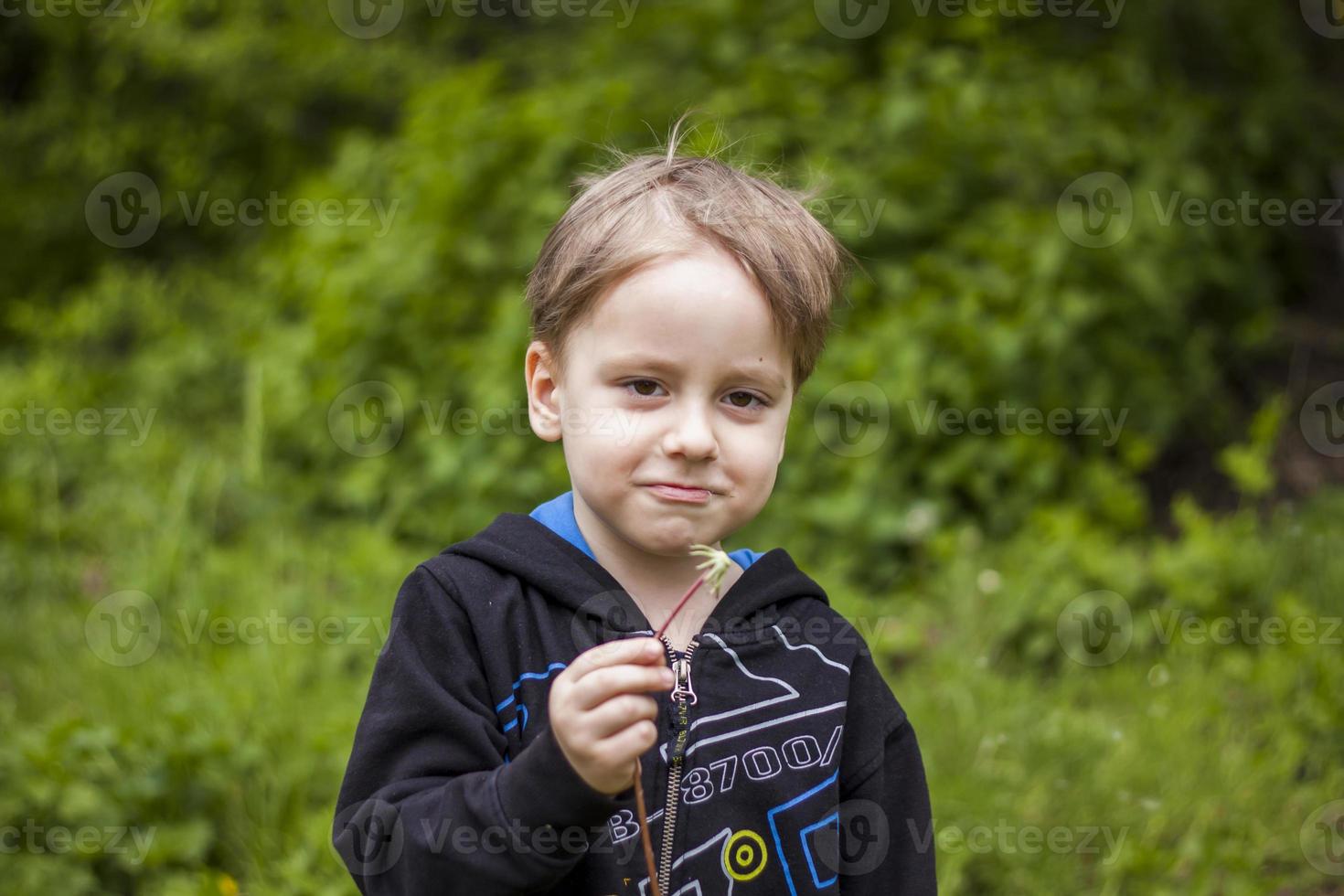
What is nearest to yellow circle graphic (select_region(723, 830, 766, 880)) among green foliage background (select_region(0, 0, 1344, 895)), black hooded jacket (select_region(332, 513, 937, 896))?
black hooded jacket (select_region(332, 513, 937, 896))

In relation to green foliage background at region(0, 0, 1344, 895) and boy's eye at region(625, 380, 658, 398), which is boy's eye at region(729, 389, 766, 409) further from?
green foliage background at region(0, 0, 1344, 895)

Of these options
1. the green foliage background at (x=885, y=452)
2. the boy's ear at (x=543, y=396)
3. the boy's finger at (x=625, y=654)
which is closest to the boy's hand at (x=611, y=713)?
the boy's finger at (x=625, y=654)

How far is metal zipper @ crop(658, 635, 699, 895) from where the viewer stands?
1550mm

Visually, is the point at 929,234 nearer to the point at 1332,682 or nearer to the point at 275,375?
the point at 1332,682

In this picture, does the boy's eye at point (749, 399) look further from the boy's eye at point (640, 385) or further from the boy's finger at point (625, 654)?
the boy's finger at point (625, 654)

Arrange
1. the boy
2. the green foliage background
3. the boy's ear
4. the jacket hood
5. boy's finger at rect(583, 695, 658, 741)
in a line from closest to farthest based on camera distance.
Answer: boy's finger at rect(583, 695, 658, 741) < the boy < the jacket hood < the boy's ear < the green foliage background

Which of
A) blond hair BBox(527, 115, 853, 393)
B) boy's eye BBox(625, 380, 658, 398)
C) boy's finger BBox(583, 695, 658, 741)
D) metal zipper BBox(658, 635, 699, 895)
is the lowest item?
metal zipper BBox(658, 635, 699, 895)

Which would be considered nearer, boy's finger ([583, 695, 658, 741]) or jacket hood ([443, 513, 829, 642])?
boy's finger ([583, 695, 658, 741])

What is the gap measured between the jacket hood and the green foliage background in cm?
127

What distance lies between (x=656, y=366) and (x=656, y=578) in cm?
31

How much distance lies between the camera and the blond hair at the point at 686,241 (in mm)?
1595

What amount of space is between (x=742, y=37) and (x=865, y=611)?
2420 millimetres

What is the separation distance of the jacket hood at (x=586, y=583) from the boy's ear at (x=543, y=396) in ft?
0.42

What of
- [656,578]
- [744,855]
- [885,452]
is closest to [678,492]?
[656,578]
